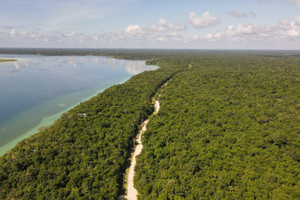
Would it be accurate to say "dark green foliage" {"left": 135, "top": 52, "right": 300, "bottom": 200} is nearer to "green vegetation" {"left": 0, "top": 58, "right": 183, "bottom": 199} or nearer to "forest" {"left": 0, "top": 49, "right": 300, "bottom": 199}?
"forest" {"left": 0, "top": 49, "right": 300, "bottom": 199}

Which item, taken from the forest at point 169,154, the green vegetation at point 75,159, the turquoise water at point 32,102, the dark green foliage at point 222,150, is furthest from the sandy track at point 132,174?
the turquoise water at point 32,102

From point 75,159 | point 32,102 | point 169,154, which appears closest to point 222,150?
point 169,154

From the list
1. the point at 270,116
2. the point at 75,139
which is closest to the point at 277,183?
the point at 270,116

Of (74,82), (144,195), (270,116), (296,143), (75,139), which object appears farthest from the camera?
(74,82)

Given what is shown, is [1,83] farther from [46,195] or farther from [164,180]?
[164,180]

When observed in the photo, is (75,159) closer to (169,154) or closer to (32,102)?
(169,154)

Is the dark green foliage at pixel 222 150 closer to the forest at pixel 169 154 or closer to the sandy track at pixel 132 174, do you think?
the forest at pixel 169 154
